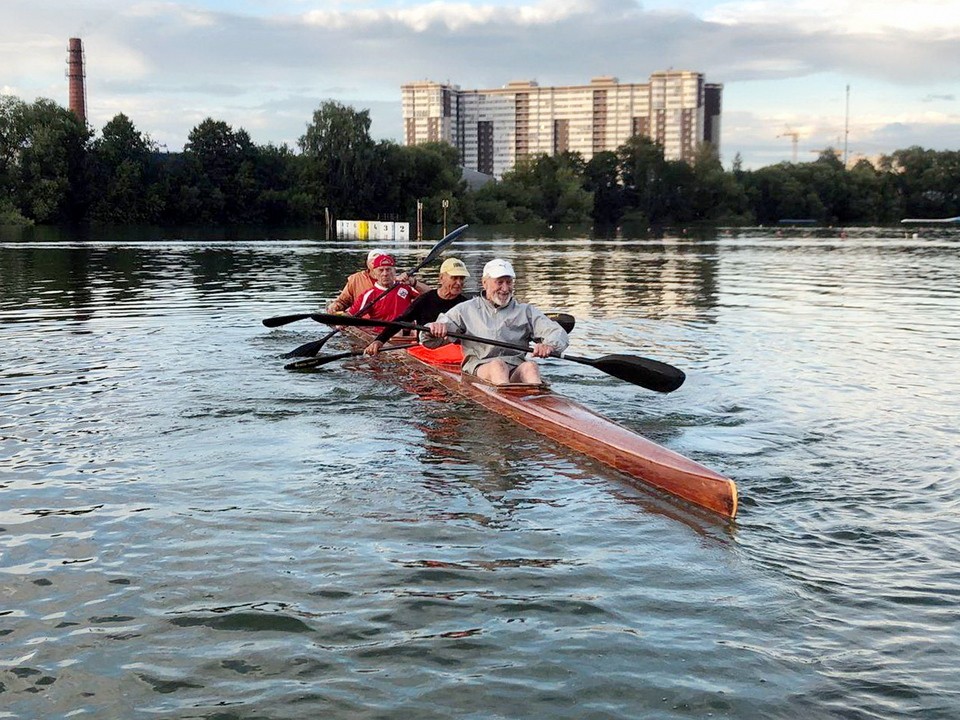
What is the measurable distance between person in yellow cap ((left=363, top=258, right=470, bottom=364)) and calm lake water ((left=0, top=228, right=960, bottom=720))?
48 centimetres

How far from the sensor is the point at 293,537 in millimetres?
6570

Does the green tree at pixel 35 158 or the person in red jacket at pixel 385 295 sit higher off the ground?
the green tree at pixel 35 158

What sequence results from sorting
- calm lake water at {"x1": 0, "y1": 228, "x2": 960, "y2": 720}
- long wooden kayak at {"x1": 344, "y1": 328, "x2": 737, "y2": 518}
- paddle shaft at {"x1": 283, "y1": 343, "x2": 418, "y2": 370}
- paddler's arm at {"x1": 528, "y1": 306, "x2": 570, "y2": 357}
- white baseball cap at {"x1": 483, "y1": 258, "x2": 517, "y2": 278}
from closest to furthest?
calm lake water at {"x1": 0, "y1": 228, "x2": 960, "y2": 720}
long wooden kayak at {"x1": 344, "y1": 328, "x2": 737, "y2": 518}
paddler's arm at {"x1": 528, "y1": 306, "x2": 570, "y2": 357}
white baseball cap at {"x1": 483, "y1": 258, "x2": 517, "y2": 278}
paddle shaft at {"x1": 283, "y1": 343, "x2": 418, "y2": 370}

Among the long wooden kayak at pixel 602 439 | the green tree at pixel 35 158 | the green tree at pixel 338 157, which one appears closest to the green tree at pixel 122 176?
the green tree at pixel 35 158

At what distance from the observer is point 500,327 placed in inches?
407

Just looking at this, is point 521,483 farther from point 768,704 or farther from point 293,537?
point 768,704

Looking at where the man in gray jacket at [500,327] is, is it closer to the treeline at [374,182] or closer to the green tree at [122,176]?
the treeline at [374,182]

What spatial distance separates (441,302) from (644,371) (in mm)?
3427

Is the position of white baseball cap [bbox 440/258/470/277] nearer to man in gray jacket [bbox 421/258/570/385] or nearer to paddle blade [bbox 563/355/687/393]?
man in gray jacket [bbox 421/258/570/385]

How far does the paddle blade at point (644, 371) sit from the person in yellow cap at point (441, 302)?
2.24m

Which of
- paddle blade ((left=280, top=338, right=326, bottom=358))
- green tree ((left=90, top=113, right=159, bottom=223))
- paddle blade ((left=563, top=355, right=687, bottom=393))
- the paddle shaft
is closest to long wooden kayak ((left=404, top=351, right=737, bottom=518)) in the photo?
paddle blade ((left=563, top=355, right=687, bottom=393))

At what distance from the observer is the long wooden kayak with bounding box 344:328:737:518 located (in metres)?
7.07

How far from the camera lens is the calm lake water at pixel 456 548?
4664 mm

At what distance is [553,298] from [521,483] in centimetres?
1689
